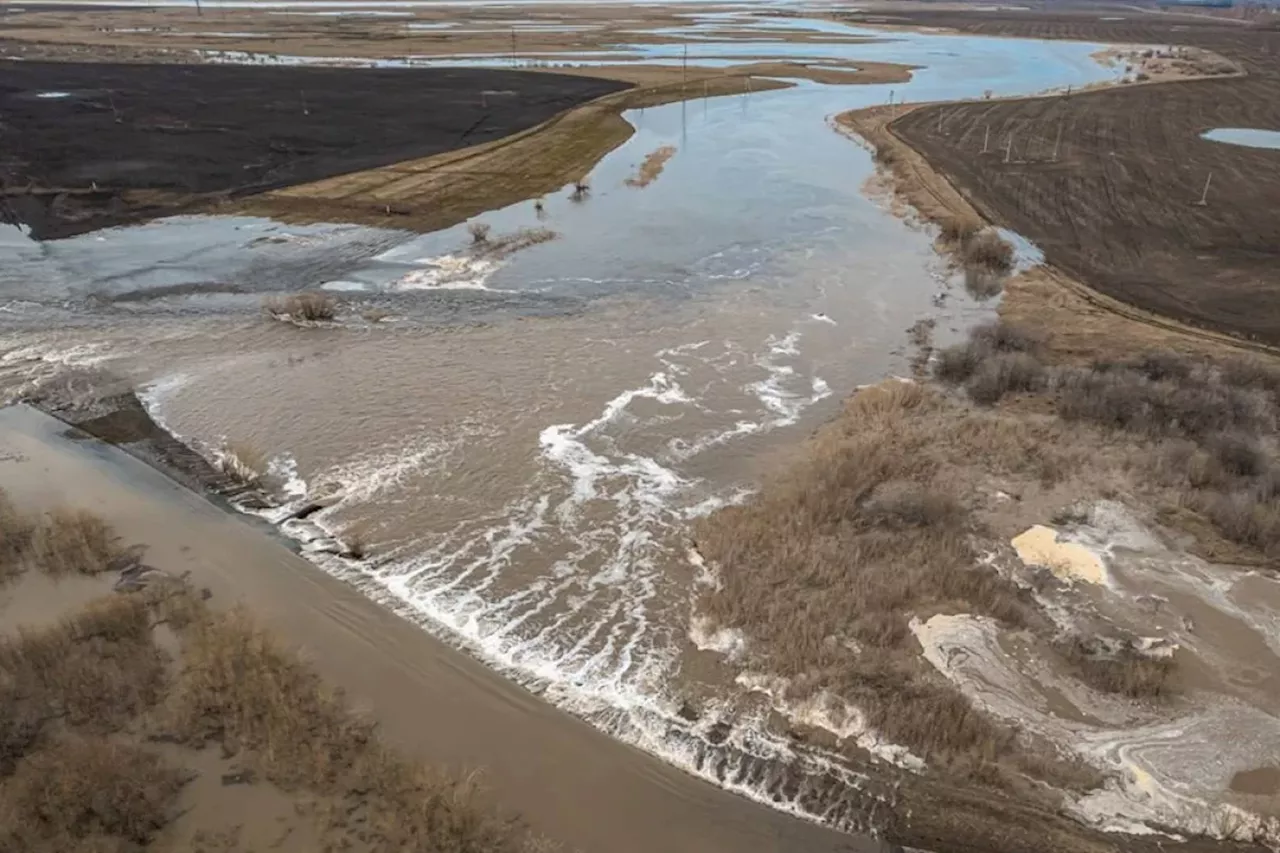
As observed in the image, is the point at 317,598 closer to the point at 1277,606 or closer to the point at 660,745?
the point at 660,745

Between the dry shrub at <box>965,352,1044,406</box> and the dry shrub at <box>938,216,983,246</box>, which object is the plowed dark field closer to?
the dry shrub at <box>938,216,983,246</box>

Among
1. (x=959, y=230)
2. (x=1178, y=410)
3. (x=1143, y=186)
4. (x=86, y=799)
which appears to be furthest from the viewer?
(x=1143, y=186)

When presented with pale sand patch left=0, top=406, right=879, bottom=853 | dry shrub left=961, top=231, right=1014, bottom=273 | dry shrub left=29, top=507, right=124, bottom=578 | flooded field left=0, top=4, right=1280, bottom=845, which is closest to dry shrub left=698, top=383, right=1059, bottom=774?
flooded field left=0, top=4, right=1280, bottom=845

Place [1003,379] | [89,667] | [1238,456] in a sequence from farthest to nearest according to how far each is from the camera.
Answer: [1003,379], [1238,456], [89,667]

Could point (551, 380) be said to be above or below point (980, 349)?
below

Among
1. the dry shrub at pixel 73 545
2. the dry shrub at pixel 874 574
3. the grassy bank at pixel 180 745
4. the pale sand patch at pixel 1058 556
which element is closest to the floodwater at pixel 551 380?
the dry shrub at pixel 874 574

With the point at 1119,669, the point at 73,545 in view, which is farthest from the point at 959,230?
the point at 73,545

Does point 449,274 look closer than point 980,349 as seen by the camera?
No

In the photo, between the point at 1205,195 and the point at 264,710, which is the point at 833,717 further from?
the point at 1205,195
